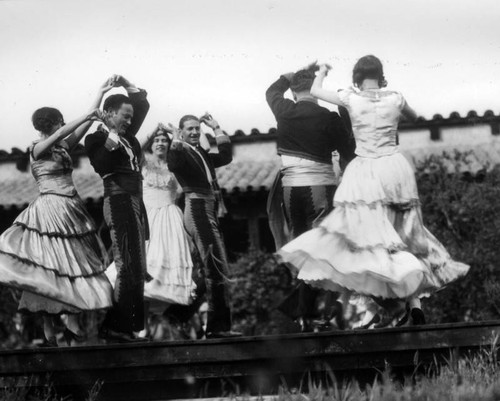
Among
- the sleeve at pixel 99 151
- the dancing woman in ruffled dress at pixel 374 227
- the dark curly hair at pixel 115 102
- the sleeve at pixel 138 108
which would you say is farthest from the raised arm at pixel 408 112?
the sleeve at pixel 99 151

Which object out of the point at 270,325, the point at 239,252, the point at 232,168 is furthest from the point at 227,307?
the point at 232,168

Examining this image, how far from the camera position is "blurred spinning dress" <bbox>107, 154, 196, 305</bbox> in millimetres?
10734

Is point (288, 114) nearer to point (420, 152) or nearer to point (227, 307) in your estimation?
point (227, 307)

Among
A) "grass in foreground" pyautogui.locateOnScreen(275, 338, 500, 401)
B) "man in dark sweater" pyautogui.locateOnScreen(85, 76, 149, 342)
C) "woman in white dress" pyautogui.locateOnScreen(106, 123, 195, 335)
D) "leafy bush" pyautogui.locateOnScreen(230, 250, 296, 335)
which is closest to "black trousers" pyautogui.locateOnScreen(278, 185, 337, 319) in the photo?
"man in dark sweater" pyautogui.locateOnScreen(85, 76, 149, 342)

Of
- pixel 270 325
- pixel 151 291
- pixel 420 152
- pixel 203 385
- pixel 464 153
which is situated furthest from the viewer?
pixel 420 152

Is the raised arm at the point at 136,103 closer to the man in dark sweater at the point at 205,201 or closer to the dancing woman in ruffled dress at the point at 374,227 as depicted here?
the man in dark sweater at the point at 205,201

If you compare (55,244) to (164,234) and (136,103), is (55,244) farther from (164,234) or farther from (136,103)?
(164,234)

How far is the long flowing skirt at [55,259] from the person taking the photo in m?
8.80

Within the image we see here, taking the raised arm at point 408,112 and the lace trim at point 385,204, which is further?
the raised arm at point 408,112

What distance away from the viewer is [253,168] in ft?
59.3

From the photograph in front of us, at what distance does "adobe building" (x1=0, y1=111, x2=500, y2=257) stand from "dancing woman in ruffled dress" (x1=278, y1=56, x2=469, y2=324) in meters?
7.26

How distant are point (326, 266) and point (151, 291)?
2608mm

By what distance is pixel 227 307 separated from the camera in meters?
9.37

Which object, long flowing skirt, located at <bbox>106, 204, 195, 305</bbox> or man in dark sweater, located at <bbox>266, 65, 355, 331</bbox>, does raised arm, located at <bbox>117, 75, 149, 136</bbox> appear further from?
long flowing skirt, located at <bbox>106, 204, 195, 305</bbox>
